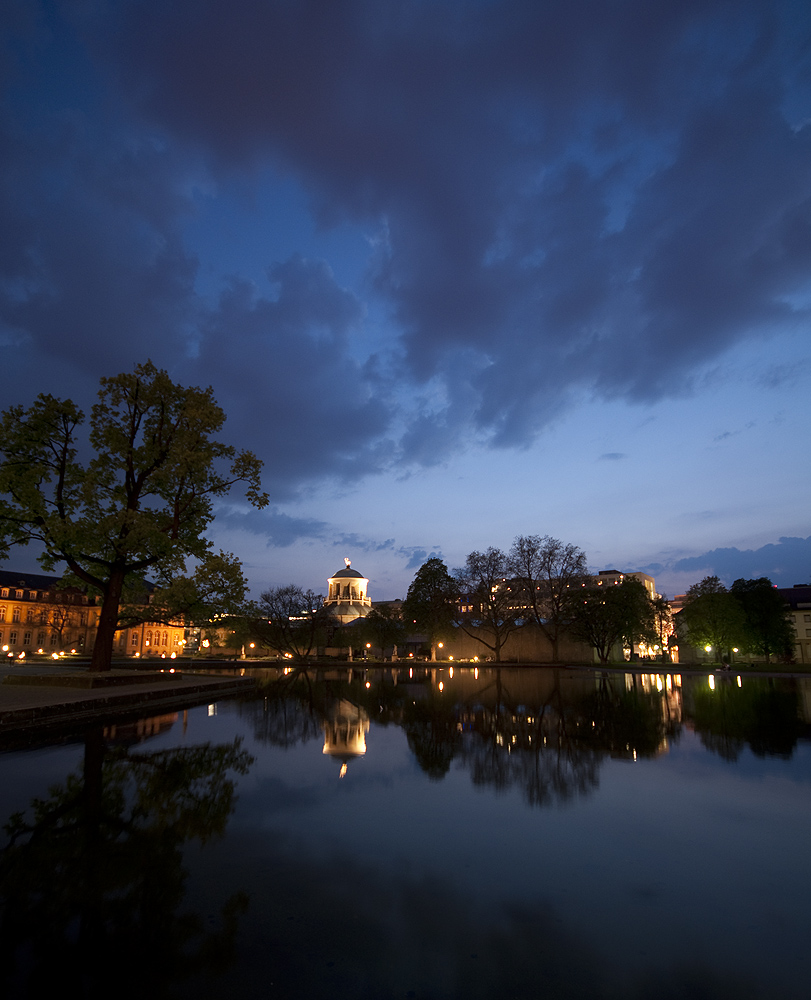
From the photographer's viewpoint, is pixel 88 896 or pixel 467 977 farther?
pixel 88 896

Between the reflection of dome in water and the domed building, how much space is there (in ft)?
347

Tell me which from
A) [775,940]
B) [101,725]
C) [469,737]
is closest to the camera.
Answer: [775,940]

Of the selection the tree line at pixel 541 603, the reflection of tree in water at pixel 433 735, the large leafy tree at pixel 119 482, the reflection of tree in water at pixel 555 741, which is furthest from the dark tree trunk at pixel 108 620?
the tree line at pixel 541 603

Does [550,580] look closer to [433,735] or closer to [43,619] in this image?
[433,735]

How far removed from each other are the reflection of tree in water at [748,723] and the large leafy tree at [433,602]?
130ft

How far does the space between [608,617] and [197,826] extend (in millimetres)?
60592

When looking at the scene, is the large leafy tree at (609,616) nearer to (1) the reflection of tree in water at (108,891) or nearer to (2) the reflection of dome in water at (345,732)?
(2) the reflection of dome in water at (345,732)

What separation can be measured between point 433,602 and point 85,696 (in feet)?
166

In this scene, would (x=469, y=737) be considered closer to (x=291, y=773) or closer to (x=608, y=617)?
(x=291, y=773)

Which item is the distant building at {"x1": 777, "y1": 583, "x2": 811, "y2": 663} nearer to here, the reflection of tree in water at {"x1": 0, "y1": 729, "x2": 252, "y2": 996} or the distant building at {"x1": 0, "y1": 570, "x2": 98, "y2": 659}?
the reflection of tree in water at {"x1": 0, "y1": 729, "x2": 252, "y2": 996}

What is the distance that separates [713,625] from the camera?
56250mm

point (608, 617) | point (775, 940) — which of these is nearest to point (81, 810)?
point (775, 940)

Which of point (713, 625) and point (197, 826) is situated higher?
point (713, 625)

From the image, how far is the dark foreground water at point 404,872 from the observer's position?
12.7ft
